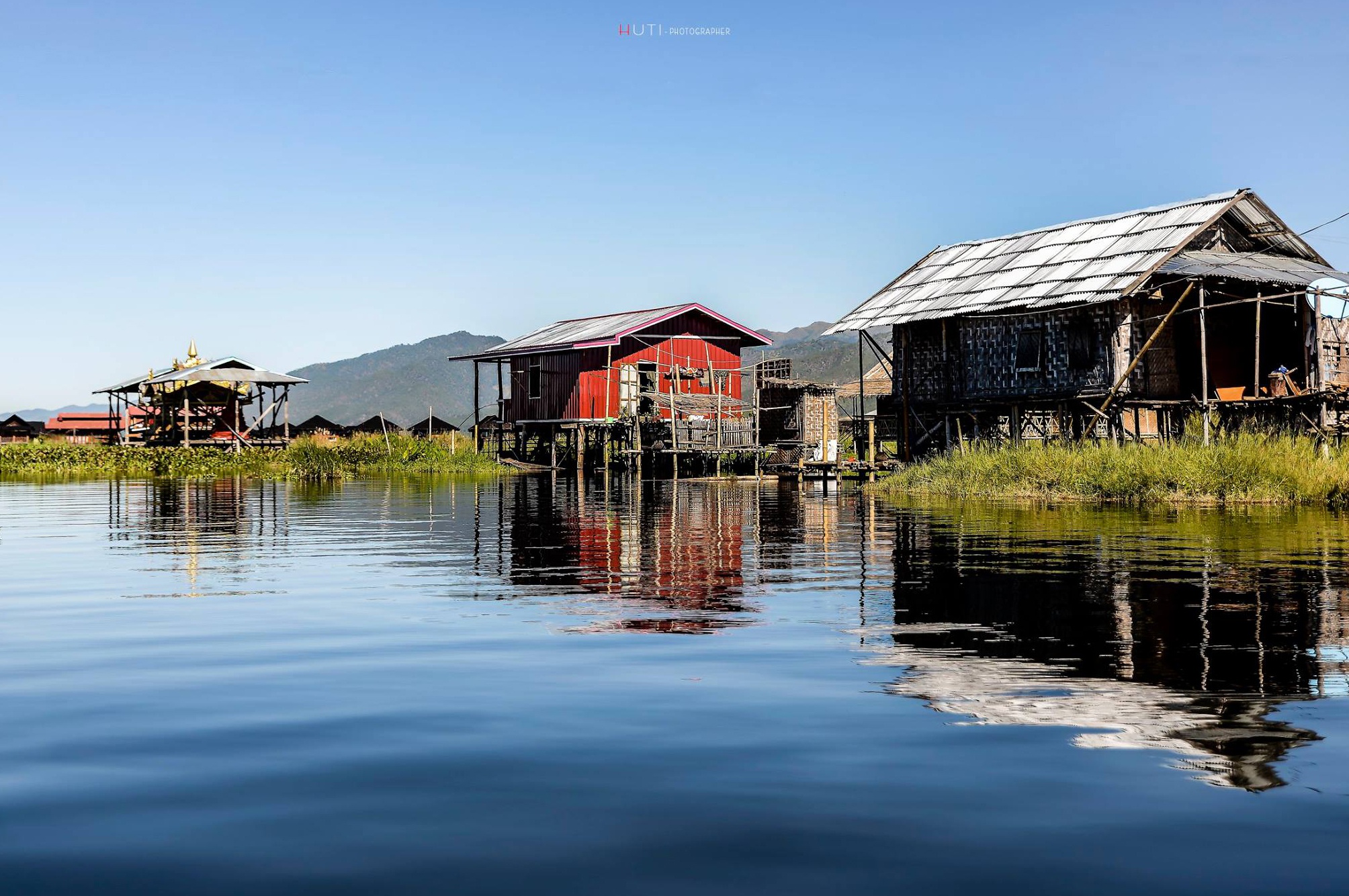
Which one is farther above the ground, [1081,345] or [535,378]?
[535,378]

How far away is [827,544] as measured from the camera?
15414 mm

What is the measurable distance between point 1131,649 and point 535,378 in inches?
1668

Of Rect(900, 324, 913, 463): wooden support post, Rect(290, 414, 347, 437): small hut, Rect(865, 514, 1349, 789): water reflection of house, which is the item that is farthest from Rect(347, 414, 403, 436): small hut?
Rect(865, 514, 1349, 789): water reflection of house

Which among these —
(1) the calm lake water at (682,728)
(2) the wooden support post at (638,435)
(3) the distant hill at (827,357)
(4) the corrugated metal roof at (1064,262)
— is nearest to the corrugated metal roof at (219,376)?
(2) the wooden support post at (638,435)

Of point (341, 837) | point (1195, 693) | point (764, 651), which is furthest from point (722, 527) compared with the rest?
point (341, 837)

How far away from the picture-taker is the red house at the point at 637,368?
43906 millimetres

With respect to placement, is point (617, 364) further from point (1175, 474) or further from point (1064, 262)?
point (1175, 474)

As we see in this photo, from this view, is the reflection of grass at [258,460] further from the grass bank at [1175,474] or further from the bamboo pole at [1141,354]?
the bamboo pole at [1141,354]

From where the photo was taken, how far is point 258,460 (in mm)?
46281

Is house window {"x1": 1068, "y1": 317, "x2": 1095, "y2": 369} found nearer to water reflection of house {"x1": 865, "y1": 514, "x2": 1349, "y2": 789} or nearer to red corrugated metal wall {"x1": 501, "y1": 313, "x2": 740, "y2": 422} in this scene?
red corrugated metal wall {"x1": 501, "y1": 313, "x2": 740, "y2": 422}

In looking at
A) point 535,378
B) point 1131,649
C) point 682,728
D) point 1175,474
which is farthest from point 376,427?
point 682,728

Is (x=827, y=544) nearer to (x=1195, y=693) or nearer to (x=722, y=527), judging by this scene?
(x=722, y=527)

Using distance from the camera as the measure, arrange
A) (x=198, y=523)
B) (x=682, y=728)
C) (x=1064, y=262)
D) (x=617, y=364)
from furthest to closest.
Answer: (x=617, y=364), (x=1064, y=262), (x=198, y=523), (x=682, y=728)

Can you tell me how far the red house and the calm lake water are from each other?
1239 inches
